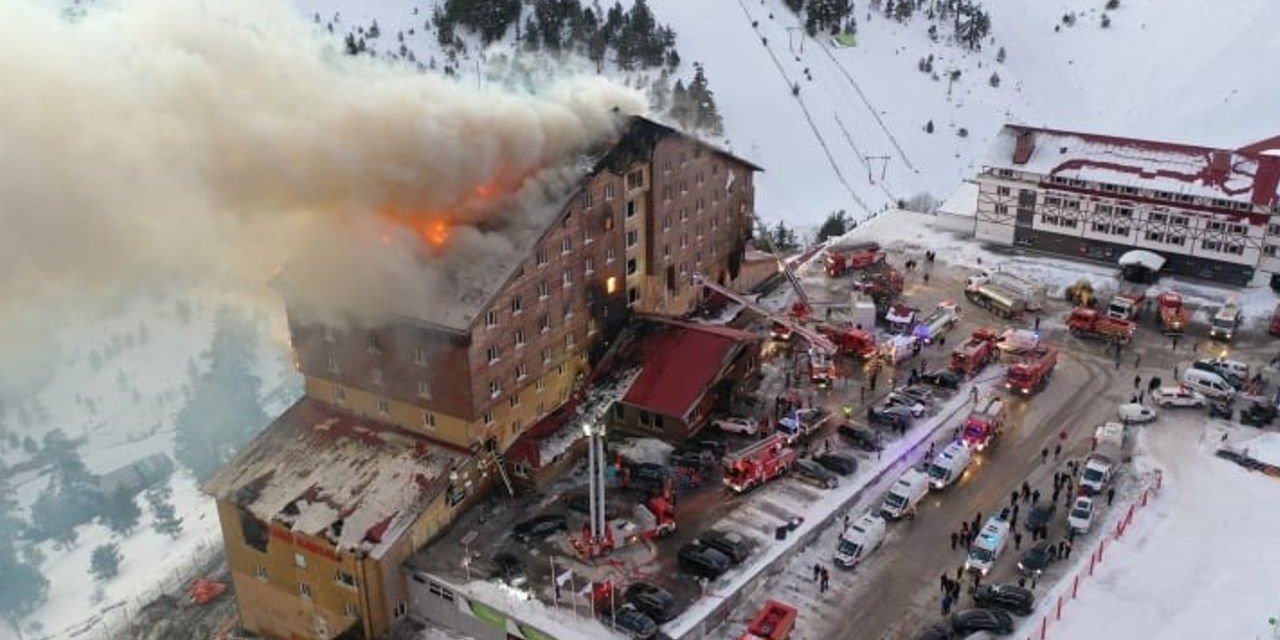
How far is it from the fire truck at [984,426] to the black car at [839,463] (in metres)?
5.51

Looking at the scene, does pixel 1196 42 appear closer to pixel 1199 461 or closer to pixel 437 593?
pixel 1199 461

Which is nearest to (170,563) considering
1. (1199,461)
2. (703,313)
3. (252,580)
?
(252,580)

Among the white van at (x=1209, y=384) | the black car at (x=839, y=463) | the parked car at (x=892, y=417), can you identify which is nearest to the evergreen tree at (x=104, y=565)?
the black car at (x=839, y=463)

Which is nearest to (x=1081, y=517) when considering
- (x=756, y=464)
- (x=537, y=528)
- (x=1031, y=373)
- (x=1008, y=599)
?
(x=1008, y=599)

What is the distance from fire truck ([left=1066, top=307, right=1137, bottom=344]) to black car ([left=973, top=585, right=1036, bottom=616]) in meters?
25.1

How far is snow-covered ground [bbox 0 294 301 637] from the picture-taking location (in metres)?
64.0

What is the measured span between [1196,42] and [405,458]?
402ft

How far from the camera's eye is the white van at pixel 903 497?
144 feet

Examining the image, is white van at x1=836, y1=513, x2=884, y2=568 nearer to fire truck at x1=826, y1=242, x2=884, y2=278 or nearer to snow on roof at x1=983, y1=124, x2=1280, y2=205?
fire truck at x1=826, y1=242, x2=884, y2=278

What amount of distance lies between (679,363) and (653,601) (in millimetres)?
14384

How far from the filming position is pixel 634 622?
3744 cm

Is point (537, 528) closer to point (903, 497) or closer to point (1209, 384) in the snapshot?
point (903, 497)

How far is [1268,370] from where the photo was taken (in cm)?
5622

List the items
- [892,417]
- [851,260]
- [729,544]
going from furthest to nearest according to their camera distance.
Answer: [851,260]
[892,417]
[729,544]
